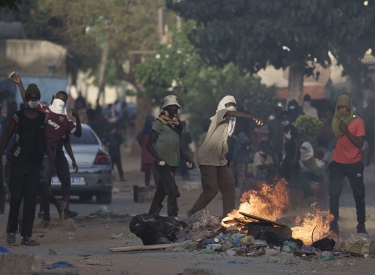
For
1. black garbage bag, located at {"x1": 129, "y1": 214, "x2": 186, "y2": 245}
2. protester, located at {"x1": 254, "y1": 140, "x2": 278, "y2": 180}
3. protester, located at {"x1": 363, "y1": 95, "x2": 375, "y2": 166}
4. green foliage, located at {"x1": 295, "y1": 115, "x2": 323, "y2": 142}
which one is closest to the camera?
black garbage bag, located at {"x1": 129, "y1": 214, "x2": 186, "y2": 245}

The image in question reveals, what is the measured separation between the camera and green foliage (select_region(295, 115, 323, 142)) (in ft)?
66.0

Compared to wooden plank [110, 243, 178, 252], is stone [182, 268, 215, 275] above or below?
above

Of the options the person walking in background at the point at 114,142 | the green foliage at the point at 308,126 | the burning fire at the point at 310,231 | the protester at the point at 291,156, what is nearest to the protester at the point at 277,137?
the green foliage at the point at 308,126

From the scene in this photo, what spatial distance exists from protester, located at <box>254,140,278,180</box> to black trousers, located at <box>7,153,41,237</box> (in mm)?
8536

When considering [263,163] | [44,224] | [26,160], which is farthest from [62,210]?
[263,163]

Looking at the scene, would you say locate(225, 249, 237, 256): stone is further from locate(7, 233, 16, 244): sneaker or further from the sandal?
the sandal

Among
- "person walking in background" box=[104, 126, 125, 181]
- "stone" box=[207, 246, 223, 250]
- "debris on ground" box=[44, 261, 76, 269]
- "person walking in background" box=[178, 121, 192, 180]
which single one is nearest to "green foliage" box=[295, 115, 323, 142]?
"person walking in background" box=[178, 121, 192, 180]

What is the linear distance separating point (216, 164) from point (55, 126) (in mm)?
2278

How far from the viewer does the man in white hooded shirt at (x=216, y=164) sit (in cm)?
1183

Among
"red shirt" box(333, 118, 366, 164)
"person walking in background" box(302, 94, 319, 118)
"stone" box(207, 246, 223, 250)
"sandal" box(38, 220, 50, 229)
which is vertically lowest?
"sandal" box(38, 220, 50, 229)

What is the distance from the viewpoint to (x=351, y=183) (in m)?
11.7

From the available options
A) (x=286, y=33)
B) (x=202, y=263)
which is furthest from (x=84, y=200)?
(x=202, y=263)

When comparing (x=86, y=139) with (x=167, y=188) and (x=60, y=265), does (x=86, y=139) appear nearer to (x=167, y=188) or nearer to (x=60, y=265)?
(x=167, y=188)

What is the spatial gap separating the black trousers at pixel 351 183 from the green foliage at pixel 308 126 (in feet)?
27.4
